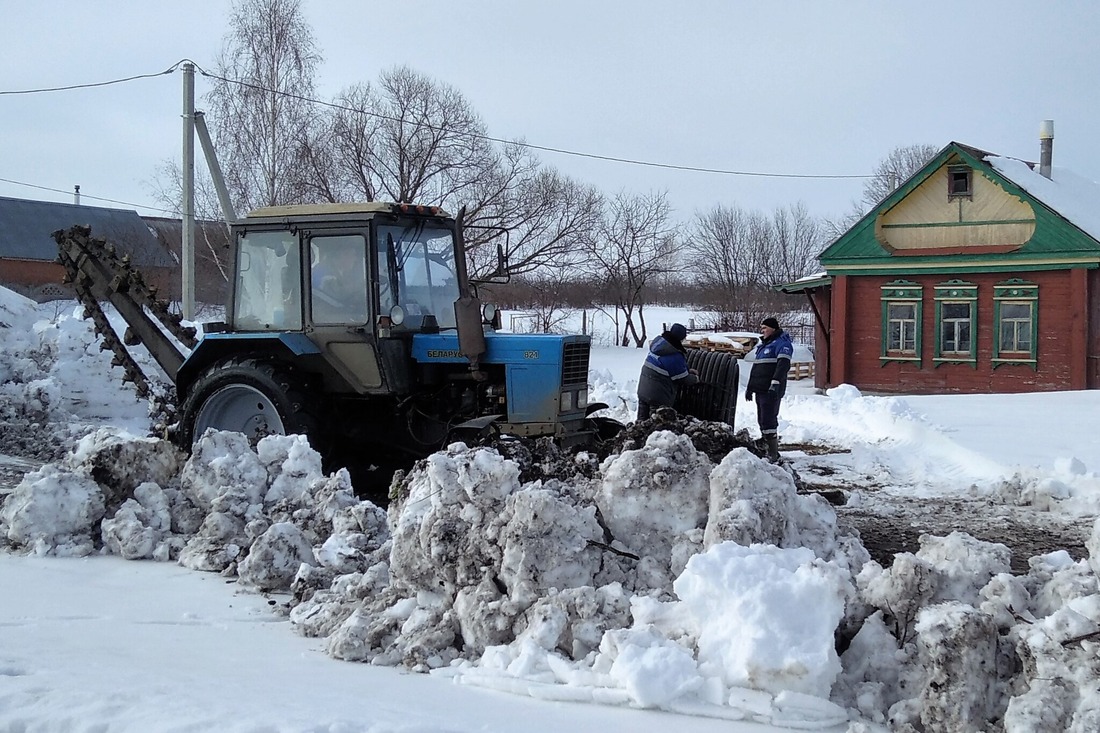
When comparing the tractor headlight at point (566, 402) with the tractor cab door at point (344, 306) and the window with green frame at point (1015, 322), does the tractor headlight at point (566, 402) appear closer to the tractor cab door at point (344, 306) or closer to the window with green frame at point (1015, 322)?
the tractor cab door at point (344, 306)

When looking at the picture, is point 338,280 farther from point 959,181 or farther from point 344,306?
point 959,181

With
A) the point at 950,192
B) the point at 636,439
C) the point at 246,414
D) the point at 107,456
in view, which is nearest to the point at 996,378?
the point at 950,192

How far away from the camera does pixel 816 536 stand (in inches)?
181

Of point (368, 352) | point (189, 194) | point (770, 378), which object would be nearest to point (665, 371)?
point (770, 378)

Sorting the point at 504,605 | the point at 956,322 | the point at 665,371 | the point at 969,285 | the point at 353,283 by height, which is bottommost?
the point at 504,605

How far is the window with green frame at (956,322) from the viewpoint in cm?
1903

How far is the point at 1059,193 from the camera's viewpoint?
19672 millimetres

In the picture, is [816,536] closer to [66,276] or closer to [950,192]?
[66,276]

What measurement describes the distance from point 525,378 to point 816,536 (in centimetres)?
301

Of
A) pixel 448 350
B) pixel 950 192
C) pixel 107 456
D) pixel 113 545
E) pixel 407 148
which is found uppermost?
pixel 407 148

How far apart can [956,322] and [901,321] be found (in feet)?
3.38

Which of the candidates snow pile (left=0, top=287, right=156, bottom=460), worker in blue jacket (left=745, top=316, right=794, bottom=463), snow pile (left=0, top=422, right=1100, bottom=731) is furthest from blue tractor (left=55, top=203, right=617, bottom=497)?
snow pile (left=0, top=287, right=156, bottom=460)

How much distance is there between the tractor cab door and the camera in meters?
7.15

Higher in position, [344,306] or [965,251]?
[965,251]
